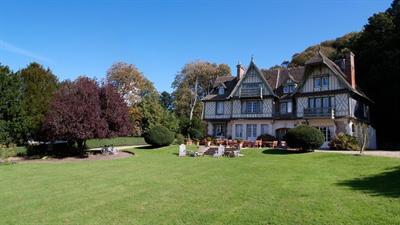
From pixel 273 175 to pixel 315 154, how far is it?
9.54 metres

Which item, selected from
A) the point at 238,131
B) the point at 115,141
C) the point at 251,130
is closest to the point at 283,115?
the point at 251,130

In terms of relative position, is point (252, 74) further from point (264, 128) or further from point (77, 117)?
point (77, 117)

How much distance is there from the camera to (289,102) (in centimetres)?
3531

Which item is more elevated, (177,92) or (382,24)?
(382,24)

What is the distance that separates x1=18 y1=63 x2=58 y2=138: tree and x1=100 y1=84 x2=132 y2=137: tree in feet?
18.8

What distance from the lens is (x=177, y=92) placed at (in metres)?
60.2

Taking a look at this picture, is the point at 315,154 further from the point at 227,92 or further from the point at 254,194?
the point at 227,92

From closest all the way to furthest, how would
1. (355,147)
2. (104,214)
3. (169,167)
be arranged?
(104,214)
(169,167)
(355,147)

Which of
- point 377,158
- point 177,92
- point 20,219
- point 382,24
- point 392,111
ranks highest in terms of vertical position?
point 382,24

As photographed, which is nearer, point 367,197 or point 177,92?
point 367,197

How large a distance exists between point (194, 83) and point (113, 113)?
3169 centimetres

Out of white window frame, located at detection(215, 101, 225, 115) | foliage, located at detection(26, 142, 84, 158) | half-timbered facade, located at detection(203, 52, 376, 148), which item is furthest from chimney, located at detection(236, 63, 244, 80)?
foliage, located at detection(26, 142, 84, 158)

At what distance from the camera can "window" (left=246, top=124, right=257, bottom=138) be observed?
36.9 m

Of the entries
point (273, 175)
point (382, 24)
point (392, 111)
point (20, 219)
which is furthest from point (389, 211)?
point (382, 24)
